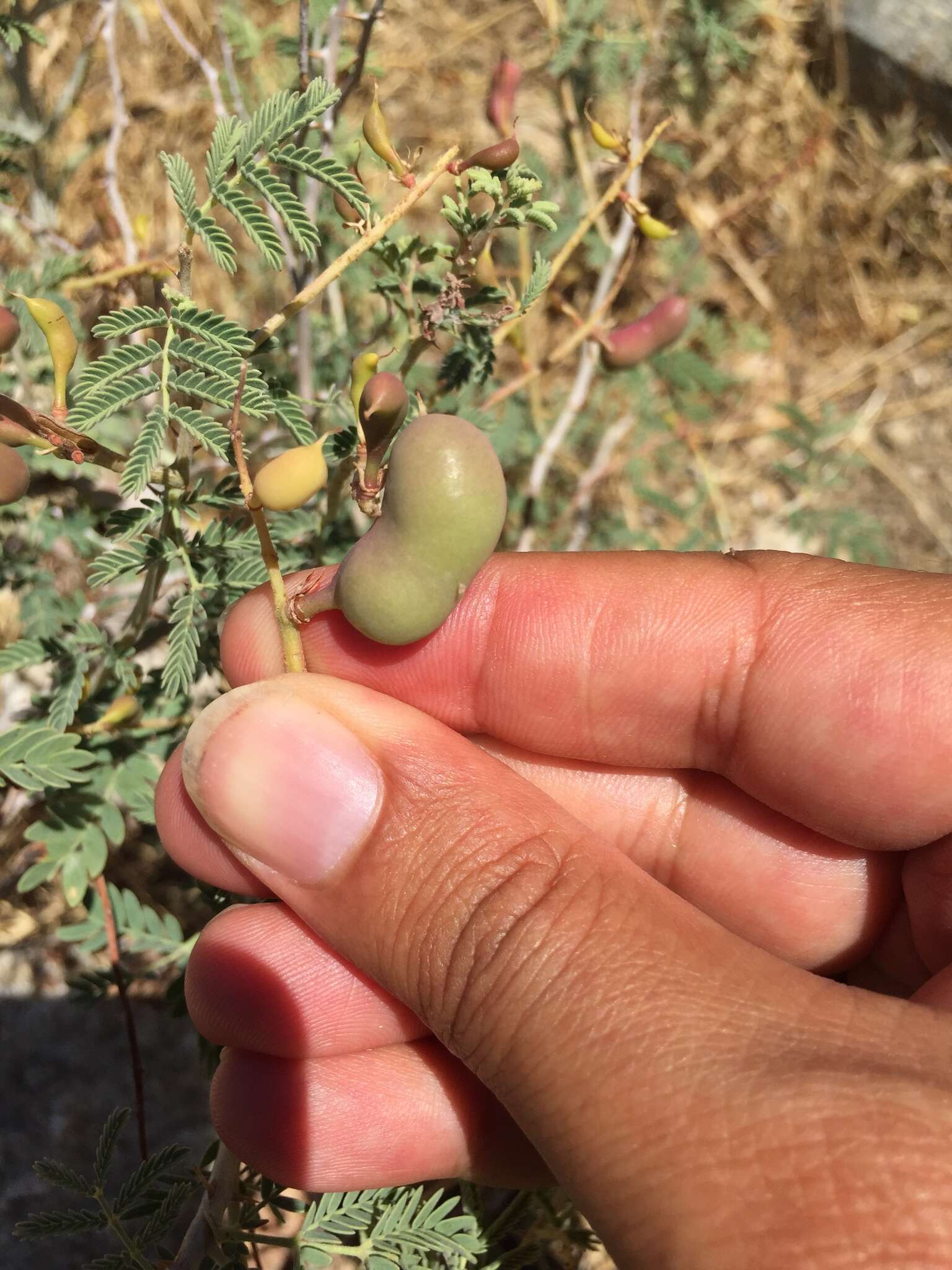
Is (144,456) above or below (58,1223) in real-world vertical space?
above

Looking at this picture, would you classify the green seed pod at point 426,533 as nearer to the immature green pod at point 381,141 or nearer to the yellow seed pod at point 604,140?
the immature green pod at point 381,141

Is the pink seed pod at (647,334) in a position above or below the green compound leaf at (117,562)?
above

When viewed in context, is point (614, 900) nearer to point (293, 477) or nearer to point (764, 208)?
point (293, 477)

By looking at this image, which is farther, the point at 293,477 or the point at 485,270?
the point at 485,270

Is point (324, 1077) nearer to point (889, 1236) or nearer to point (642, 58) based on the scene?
point (889, 1236)

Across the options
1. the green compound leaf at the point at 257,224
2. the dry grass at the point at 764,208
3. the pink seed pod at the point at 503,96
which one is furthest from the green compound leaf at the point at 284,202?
the dry grass at the point at 764,208

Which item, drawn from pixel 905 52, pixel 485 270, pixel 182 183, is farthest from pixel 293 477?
pixel 905 52
